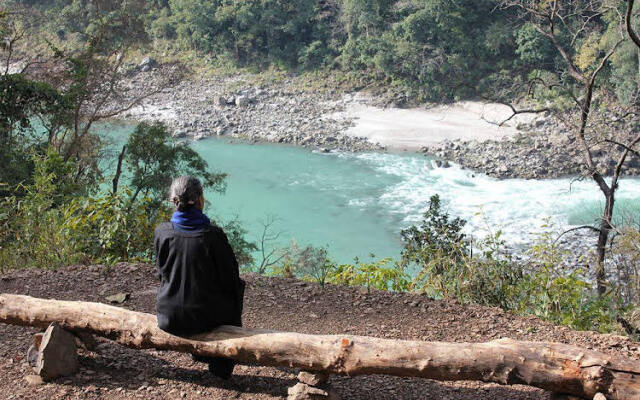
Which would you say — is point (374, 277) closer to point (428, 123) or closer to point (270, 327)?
point (270, 327)

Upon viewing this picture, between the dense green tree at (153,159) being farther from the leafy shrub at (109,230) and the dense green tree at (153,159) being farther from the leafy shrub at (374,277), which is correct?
the leafy shrub at (374,277)

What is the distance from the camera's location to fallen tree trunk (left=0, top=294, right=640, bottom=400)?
2.65 metres

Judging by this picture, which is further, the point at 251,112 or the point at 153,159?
the point at 251,112

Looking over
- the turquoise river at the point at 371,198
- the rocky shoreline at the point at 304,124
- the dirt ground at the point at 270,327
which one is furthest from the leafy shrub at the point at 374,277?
the rocky shoreline at the point at 304,124

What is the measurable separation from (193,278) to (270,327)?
1.21 m

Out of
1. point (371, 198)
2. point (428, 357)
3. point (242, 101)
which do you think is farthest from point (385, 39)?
point (428, 357)

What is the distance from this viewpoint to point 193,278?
2891 millimetres

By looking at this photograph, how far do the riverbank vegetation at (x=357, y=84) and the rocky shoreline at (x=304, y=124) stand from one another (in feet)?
→ 3.14

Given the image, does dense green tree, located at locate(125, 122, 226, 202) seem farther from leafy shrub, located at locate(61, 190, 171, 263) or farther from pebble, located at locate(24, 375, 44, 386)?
pebble, located at locate(24, 375, 44, 386)

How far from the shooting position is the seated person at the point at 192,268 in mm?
2852

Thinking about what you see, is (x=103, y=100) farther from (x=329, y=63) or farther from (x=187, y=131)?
(x=329, y=63)

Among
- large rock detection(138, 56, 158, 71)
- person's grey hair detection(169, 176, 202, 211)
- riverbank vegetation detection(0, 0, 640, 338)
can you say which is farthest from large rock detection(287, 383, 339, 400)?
large rock detection(138, 56, 158, 71)

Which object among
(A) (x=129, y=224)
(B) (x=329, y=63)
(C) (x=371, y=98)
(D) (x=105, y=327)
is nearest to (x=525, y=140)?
(C) (x=371, y=98)

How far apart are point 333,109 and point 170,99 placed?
6610mm
